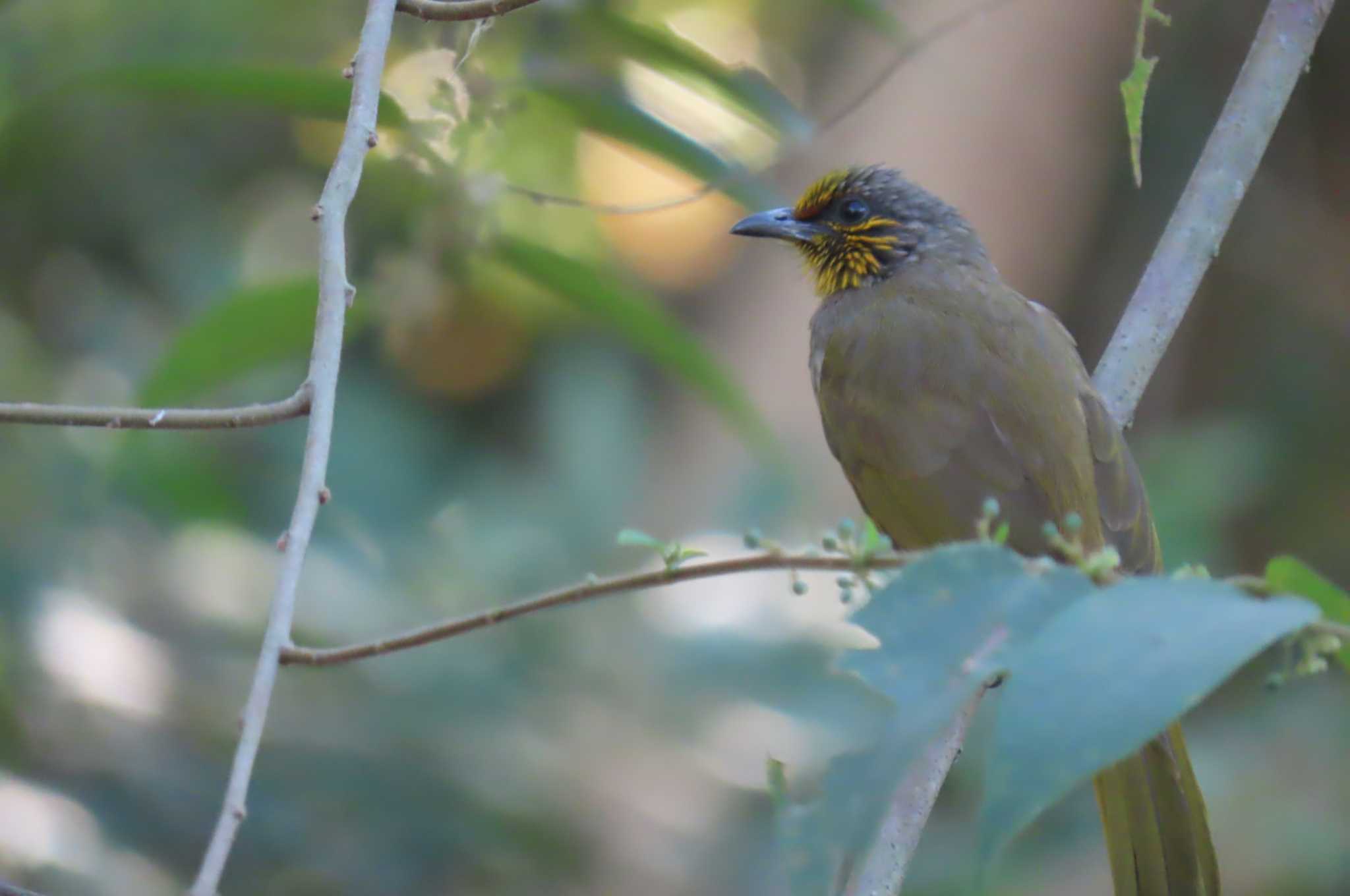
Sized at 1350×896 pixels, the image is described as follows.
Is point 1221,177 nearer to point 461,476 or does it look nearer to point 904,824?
point 904,824

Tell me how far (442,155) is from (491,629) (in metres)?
1.65

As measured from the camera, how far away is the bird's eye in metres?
3.60

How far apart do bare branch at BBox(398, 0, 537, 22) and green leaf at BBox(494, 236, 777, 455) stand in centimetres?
85

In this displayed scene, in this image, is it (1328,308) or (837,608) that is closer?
(837,608)

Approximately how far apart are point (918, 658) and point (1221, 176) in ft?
5.73

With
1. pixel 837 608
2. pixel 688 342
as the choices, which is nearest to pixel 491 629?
pixel 837 608

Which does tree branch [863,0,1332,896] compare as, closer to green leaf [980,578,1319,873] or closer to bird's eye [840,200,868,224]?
bird's eye [840,200,868,224]

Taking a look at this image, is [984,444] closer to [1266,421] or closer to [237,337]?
[237,337]

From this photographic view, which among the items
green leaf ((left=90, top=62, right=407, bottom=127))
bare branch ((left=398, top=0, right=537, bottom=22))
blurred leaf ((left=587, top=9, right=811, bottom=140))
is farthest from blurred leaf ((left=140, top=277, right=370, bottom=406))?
bare branch ((left=398, top=0, right=537, bottom=22))

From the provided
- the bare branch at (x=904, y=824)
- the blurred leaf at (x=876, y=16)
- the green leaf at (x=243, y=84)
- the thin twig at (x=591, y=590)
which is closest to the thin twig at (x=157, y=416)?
the thin twig at (x=591, y=590)

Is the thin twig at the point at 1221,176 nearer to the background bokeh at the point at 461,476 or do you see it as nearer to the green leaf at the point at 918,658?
the background bokeh at the point at 461,476

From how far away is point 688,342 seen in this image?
8.75 ft

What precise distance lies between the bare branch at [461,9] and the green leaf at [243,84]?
0.68m

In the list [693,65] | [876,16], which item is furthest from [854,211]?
[693,65]
